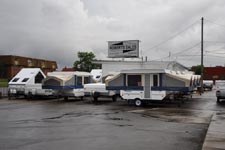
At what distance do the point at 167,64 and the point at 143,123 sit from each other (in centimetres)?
2325

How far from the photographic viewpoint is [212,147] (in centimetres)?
769

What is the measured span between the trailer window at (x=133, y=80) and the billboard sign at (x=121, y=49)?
18262 millimetres

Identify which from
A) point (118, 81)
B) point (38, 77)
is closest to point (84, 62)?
point (38, 77)

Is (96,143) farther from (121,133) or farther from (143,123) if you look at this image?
(143,123)

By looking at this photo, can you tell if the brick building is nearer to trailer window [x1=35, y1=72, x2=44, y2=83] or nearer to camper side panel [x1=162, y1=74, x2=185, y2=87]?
trailer window [x1=35, y1=72, x2=44, y2=83]

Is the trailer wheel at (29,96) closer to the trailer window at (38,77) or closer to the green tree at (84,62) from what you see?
the trailer window at (38,77)

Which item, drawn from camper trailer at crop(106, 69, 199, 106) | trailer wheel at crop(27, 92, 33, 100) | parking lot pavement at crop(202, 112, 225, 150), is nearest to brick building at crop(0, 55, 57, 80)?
trailer wheel at crop(27, 92, 33, 100)

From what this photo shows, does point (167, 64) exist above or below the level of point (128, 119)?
above

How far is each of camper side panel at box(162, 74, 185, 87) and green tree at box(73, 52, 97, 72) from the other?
4263 cm

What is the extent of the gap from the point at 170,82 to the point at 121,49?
66.1 feet

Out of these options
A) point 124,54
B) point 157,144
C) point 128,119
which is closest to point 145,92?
point 128,119

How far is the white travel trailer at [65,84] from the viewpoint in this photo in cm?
2378

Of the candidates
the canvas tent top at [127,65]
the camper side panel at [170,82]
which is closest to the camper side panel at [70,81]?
the camper side panel at [170,82]

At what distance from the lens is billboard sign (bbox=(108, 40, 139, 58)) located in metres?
38.1
